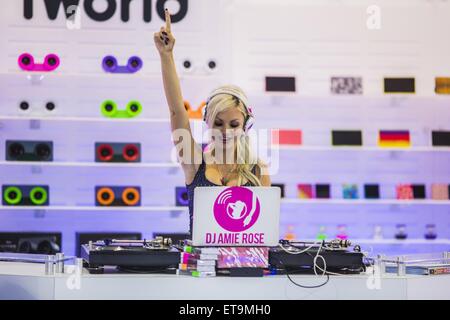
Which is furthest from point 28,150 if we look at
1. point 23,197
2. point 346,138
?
point 346,138

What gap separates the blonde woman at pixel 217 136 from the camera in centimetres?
196

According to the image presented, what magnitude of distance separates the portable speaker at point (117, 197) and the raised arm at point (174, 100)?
3106 millimetres

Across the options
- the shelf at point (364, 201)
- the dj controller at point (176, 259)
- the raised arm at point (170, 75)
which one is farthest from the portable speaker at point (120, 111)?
the dj controller at point (176, 259)

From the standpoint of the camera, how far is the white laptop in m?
1.76

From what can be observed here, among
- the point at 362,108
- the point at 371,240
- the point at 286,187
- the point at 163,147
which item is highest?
the point at 362,108

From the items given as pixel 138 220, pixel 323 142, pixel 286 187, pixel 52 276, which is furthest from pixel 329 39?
pixel 52 276

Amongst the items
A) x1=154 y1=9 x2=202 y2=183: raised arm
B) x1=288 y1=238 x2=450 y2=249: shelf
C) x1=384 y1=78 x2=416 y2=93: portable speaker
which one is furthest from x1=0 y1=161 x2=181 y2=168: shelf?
x1=154 y1=9 x2=202 y2=183: raised arm

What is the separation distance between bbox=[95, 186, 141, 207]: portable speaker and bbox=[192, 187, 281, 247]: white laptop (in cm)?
362

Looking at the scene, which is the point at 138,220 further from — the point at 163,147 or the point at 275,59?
the point at 275,59

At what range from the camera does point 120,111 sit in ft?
17.7

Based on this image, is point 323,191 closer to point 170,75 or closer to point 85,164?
point 85,164

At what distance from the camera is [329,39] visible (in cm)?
587

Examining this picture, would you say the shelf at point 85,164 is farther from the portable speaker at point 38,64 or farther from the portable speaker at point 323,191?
the portable speaker at point 323,191
